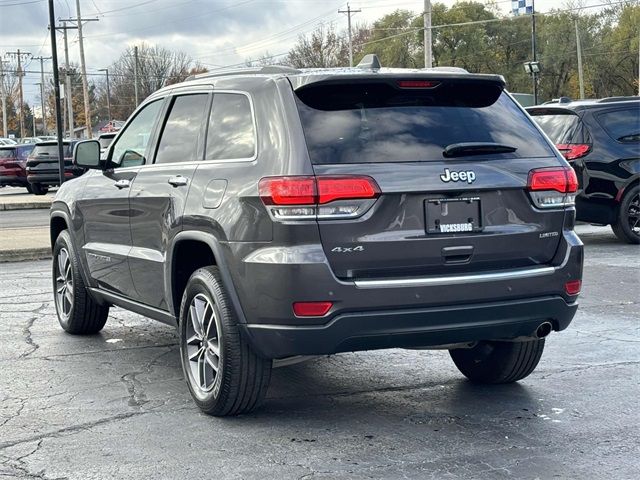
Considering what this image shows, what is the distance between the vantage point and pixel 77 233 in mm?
7246

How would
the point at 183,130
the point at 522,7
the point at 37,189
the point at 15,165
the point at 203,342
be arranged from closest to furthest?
the point at 203,342 < the point at 183,130 < the point at 37,189 < the point at 15,165 < the point at 522,7

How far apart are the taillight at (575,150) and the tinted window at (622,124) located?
43cm

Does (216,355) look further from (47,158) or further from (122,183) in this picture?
(47,158)

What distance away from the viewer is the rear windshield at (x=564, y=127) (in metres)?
12.3

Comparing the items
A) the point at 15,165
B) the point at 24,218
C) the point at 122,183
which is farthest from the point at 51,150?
the point at 122,183

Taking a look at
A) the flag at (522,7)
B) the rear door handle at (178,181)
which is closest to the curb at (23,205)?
the rear door handle at (178,181)

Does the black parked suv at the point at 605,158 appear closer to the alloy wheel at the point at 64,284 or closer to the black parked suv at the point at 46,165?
the alloy wheel at the point at 64,284

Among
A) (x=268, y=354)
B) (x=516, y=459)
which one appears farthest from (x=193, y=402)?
(x=516, y=459)

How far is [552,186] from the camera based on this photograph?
5090mm

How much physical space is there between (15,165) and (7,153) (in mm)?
856

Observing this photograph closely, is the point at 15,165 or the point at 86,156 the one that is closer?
the point at 86,156

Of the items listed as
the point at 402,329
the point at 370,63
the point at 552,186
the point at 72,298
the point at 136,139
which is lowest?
the point at 72,298

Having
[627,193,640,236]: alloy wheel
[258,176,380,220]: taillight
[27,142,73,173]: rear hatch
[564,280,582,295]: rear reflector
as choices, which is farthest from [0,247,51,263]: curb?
[27,142,73,173]: rear hatch

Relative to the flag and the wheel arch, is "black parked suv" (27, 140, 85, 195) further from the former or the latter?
the flag
